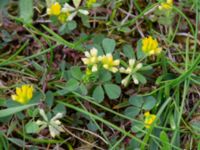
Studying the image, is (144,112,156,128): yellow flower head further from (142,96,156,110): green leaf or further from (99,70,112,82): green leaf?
(99,70,112,82): green leaf

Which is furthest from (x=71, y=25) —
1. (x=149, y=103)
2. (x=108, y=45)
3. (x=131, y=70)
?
(x=149, y=103)

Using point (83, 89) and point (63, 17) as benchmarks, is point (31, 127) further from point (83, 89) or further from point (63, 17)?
point (63, 17)

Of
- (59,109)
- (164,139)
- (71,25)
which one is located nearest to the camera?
(164,139)

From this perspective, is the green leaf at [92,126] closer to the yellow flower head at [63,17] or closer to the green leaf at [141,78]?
the green leaf at [141,78]

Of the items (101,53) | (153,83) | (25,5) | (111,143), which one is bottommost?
(111,143)

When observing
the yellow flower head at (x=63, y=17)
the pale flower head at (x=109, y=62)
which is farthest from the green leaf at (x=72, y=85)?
the yellow flower head at (x=63, y=17)

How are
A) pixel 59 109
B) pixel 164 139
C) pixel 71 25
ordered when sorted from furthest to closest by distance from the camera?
1. pixel 71 25
2. pixel 59 109
3. pixel 164 139

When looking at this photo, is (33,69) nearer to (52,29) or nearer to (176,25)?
(52,29)

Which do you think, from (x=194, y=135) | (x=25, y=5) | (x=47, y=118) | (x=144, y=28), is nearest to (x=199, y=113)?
(x=194, y=135)
